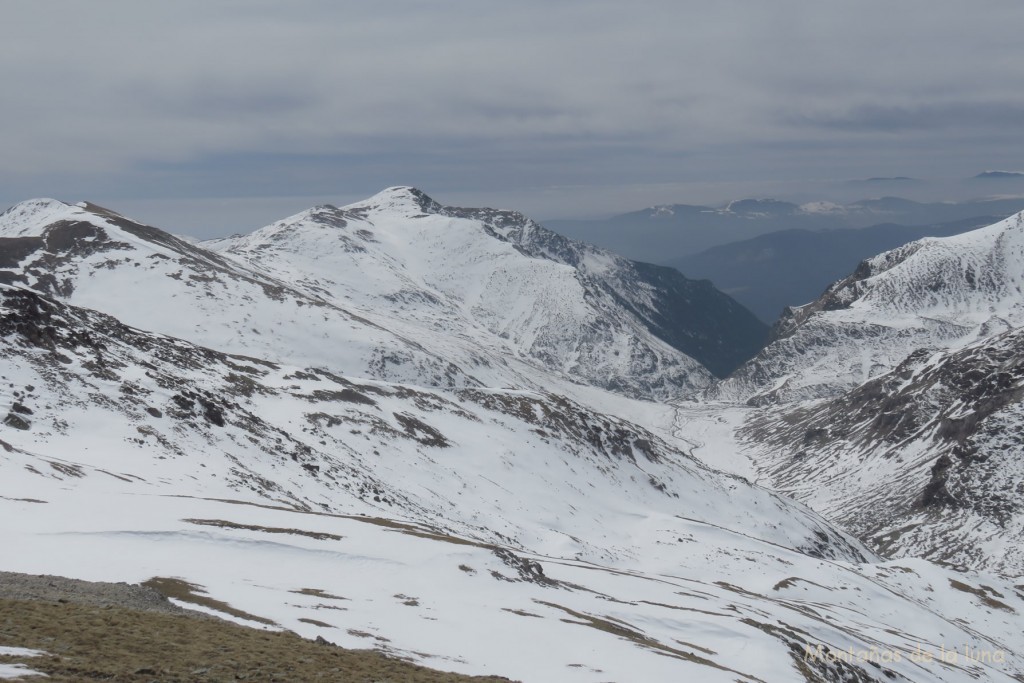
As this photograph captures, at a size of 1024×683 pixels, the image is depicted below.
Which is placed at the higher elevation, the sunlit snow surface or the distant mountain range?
the sunlit snow surface

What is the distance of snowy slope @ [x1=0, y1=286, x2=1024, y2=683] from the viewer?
40.6m

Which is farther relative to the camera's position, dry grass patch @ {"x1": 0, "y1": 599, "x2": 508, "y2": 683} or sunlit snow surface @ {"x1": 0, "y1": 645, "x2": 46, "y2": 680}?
dry grass patch @ {"x1": 0, "y1": 599, "x2": 508, "y2": 683}

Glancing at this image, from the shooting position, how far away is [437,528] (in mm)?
77000

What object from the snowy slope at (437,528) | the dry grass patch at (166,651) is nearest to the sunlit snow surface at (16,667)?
the dry grass patch at (166,651)

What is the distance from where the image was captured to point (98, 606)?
28.8m

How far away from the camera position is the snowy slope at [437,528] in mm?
40562

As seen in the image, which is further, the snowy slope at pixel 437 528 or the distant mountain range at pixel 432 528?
the snowy slope at pixel 437 528

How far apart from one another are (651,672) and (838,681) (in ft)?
78.1

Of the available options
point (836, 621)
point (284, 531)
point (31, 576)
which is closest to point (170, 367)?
point (284, 531)

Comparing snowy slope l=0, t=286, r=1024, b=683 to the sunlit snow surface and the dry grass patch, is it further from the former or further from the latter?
the sunlit snow surface

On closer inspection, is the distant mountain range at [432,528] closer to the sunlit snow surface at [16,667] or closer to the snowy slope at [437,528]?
the snowy slope at [437,528]

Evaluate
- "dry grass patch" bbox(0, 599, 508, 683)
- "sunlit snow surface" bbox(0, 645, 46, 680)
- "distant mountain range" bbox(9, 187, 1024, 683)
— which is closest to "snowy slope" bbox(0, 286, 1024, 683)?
"distant mountain range" bbox(9, 187, 1024, 683)

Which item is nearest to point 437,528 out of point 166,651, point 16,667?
point 166,651

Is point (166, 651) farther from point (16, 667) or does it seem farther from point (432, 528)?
point (432, 528)
